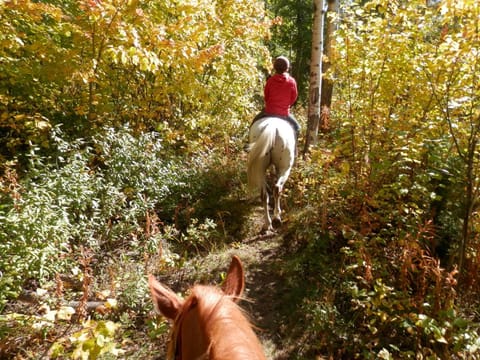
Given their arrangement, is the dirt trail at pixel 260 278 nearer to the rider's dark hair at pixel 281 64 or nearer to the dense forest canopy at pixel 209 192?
the dense forest canopy at pixel 209 192

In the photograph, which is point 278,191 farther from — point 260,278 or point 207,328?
point 207,328

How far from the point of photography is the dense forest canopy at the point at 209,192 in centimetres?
291

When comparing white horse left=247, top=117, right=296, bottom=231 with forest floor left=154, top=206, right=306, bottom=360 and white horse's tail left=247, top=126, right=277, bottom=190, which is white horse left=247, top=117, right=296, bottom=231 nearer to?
white horse's tail left=247, top=126, right=277, bottom=190

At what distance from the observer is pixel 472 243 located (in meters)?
3.36

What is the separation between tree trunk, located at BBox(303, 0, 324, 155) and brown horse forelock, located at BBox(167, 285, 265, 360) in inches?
228

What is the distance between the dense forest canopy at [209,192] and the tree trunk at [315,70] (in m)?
0.96

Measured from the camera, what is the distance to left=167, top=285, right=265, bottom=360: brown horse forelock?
1082mm

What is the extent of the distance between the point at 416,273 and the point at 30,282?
3.92m

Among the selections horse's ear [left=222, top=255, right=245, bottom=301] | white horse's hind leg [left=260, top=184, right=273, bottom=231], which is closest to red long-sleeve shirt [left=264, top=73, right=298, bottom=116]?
white horse's hind leg [left=260, top=184, right=273, bottom=231]

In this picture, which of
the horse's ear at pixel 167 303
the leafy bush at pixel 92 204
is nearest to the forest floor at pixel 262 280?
the leafy bush at pixel 92 204

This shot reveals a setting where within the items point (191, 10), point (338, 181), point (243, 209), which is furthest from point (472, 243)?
point (191, 10)

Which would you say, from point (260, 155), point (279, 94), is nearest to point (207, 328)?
point (260, 155)

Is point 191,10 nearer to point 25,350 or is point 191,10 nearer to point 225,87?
point 225,87

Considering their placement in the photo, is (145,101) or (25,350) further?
(145,101)
